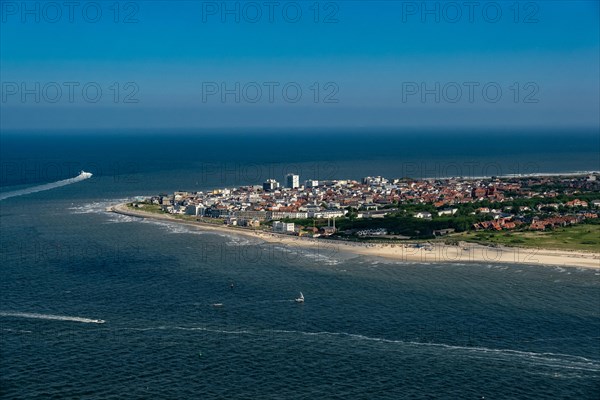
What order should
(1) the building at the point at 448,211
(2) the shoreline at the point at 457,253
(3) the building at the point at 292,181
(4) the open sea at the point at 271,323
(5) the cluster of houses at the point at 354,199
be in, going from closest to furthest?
(4) the open sea at the point at 271,323, (2) the shoreline at the point at 457,253, (5) the cluster of houses at the point at 354,199, (1) the building at the point at 448,211, (3) the building at the point at 292,181

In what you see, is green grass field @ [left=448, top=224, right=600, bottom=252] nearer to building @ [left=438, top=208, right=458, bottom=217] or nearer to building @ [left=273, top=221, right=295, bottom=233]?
building @ [left=438, top=208, right=458, bottom=217]

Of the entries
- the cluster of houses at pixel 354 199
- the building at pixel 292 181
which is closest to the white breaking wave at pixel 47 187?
the cluster of houses at pixel 354 199

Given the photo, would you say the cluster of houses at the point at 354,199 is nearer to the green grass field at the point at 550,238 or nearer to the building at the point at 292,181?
the building at the point at 292,181

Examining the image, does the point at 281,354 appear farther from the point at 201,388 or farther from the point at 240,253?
the point at 240,253

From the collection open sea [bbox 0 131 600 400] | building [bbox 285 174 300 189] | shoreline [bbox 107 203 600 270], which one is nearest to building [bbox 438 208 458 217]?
shoreline [bbox 107 203 600 270]

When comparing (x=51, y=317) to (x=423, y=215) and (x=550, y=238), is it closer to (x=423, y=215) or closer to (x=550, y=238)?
(x=550, y=238)

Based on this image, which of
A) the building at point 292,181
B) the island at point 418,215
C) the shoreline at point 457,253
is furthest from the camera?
the building at point 292,181
